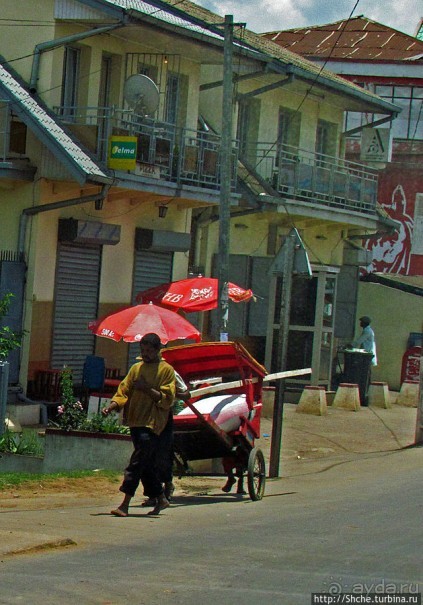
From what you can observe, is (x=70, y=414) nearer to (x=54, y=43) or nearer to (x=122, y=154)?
(x=122, y=154)

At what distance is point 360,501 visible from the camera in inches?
492

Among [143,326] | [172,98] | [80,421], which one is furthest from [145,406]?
[172,98]

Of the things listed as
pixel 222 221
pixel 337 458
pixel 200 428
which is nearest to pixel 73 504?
pixel 200 428

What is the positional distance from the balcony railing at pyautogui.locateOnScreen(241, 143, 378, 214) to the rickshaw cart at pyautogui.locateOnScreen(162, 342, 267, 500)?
39.7 ft

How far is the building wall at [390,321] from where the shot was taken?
31578 mm

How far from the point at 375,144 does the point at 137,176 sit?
11.9 m

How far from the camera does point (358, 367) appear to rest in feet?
86.7

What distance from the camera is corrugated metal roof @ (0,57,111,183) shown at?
59.9 ft

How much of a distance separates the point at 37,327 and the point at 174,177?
3.88 meters

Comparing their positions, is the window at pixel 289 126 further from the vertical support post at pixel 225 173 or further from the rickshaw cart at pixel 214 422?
the rickshaw cart at pixel 214 422

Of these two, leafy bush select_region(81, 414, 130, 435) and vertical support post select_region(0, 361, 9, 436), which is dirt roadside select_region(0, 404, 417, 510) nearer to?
leafy bush select_region(81, 414, 130, 435)

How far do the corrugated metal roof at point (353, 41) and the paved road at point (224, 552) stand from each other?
89.4ft

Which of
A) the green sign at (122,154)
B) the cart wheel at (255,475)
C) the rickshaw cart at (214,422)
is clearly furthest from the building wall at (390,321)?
the cart wheel at (255,475)

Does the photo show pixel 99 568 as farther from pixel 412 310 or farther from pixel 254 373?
pixel 412 310
